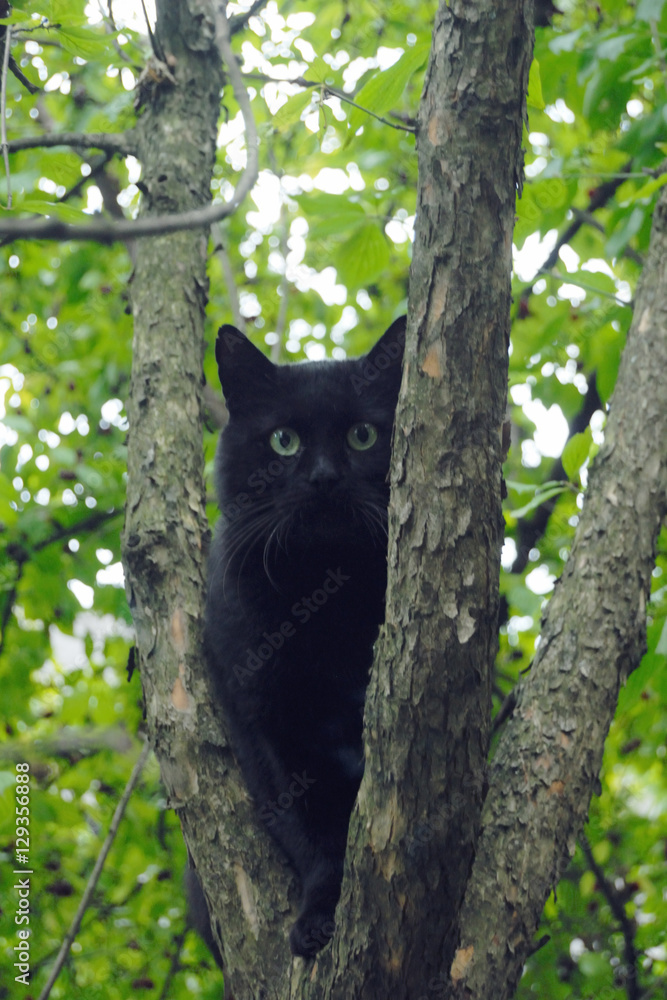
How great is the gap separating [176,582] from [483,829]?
3.20 ft

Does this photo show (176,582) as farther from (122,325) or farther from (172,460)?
(122,325)

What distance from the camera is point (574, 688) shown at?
1.72 metres

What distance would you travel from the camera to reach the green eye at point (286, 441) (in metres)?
2.44

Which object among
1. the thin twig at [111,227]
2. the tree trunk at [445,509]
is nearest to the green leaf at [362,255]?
the tree trunk at [445,509]

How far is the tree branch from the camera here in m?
1.59

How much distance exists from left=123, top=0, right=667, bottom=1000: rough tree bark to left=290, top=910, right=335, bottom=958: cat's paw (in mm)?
39

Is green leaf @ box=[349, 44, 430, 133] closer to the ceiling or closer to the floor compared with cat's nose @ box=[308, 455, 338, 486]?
closer to the ceiling

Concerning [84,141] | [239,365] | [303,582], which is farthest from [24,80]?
[303,582]

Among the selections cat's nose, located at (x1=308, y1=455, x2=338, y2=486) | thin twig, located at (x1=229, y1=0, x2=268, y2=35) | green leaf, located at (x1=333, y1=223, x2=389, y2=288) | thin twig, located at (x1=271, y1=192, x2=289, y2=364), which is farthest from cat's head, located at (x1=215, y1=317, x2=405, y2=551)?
thin twig, located at (x1=229, y1=0, x2=268, y2=35)

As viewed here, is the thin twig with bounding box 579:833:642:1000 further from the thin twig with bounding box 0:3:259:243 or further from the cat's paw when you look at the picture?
the thin twig with bounding box 0:3:259:243

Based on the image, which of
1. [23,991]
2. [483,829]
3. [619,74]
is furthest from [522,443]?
[23,991]

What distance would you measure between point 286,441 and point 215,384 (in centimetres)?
172

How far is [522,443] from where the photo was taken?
4.18 m

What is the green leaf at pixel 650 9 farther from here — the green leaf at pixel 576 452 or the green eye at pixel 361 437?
the green eye at pixel 361 437
